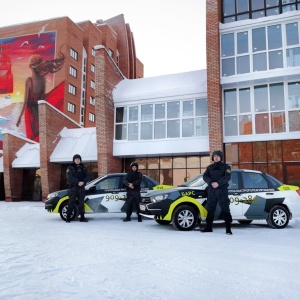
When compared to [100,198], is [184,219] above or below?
below

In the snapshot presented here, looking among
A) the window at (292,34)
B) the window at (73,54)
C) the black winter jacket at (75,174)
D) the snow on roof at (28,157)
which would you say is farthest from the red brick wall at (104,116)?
the window at (73,54)

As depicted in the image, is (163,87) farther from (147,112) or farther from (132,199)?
(132,199)

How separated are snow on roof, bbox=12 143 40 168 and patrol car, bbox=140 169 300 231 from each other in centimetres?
1575

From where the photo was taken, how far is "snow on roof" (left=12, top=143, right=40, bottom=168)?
73.4ft

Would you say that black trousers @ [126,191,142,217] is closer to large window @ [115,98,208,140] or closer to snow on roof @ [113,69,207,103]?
large window @ [115,98,208,140]

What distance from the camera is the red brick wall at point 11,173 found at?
2272 centimetres

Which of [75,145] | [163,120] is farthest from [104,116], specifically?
[75,145]

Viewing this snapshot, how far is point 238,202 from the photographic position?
8.20 metres

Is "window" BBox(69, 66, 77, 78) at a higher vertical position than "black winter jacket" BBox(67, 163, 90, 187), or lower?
higher

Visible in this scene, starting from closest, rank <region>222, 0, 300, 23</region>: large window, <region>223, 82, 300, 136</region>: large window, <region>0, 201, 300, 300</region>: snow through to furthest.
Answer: <region>0, 201, 300, 300</region>: snow < <region>223, 82, 300, 136</region>: large window < <region>222, 0, 300, 23</region>: large window

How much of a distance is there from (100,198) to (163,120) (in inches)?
328

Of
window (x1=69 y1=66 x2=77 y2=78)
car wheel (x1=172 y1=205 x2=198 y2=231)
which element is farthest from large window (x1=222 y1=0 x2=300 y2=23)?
window (x1=69 y1=66 x2=77 y2=78)

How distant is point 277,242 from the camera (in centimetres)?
628

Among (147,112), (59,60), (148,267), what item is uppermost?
(59,60)
